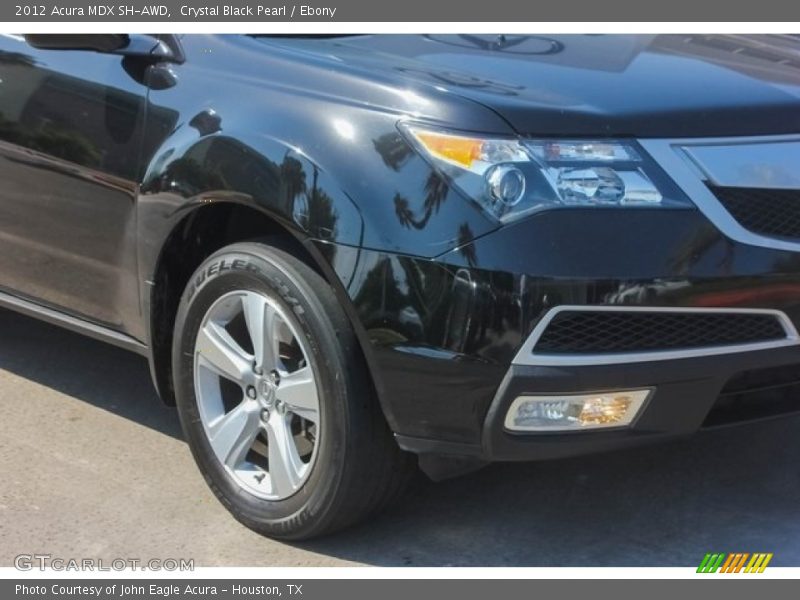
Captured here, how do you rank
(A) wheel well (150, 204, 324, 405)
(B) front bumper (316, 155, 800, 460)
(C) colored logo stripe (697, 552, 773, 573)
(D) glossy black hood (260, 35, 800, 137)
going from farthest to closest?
(A) wheel well (150, 204, 324, 405), (C) colored logo stripe (697, 552, 773, 573), (D) glossy black hood (260, 35, 800, 137), (B) front bumper (316, 155, 800, 460)

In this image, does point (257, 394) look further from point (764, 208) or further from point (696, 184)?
point (764, 208)

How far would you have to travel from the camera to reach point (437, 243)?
3.05 meters

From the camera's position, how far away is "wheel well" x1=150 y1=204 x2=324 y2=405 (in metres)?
3.68

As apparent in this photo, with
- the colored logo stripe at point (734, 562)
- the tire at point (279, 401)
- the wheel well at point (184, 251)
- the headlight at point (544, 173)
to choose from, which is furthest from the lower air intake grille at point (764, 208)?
the wheel well at point (184, 251)

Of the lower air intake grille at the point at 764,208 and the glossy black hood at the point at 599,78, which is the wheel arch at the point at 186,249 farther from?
the lower air intake grille at the point at 764,208

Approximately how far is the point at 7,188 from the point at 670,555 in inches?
97.7

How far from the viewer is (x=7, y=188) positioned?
4.20 meters

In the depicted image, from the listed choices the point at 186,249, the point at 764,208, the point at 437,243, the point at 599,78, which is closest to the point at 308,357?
the point at 437,243

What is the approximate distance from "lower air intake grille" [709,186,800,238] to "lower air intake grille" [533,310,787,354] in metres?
0.24

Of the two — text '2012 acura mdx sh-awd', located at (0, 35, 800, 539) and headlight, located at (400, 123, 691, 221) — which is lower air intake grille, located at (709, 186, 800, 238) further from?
headlight, located at (400, 123, 691, 221)

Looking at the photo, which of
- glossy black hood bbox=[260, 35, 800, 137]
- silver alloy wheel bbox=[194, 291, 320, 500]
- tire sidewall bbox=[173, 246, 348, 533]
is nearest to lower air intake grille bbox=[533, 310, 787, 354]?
glossy black hood bbox=[260, 35, 800, 137]

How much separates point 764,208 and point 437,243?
881 millimetres
